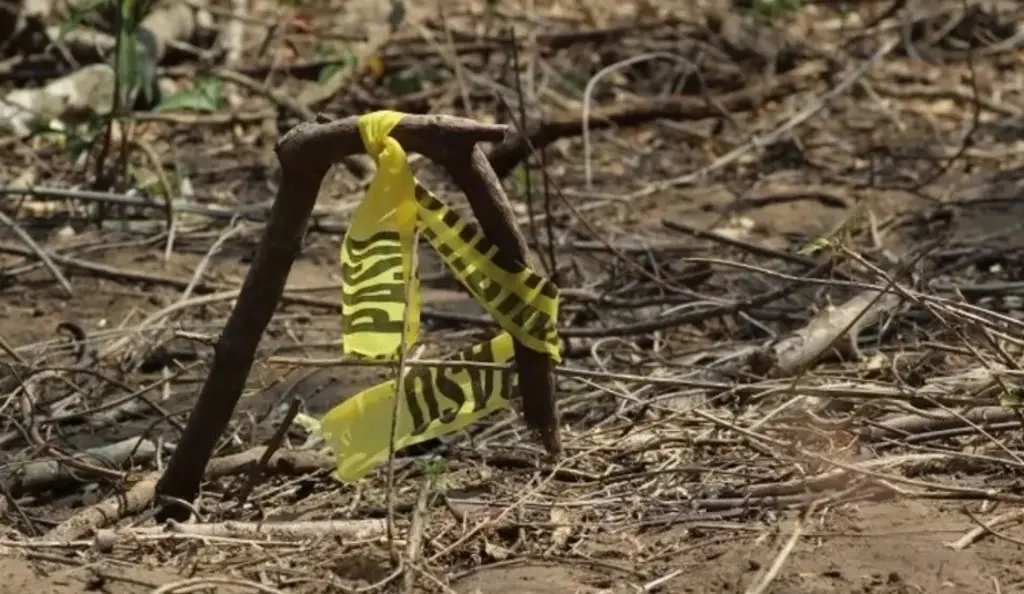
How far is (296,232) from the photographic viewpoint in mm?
2629

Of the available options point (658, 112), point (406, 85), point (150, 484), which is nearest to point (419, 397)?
point (150, 484)

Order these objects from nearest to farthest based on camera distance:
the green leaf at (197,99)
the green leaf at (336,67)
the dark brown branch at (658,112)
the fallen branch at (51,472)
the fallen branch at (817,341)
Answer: the fallen branch at (51,472) → the fallen branch at (817,341) → the dark brown branch at (658,112) → the green leaf at (197,99) → the green leaf at (336,67)

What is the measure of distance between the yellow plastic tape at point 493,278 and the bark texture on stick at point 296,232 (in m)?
0.03

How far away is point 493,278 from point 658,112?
3475mm

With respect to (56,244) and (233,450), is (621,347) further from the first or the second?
(56,244)

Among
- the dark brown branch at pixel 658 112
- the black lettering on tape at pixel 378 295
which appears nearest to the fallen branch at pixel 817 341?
the black lettering on tape at pixel 378 295

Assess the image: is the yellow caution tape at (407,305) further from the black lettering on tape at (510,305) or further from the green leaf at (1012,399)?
the green leaf at (1012,399)

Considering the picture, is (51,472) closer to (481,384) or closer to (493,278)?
(481,384)

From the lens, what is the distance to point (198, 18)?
7.82 metres

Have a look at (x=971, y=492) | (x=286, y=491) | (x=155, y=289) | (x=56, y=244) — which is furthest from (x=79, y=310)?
(x=971, y=492)

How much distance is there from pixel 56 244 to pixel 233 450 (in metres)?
2.15

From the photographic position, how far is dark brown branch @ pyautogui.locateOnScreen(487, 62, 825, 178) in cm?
502

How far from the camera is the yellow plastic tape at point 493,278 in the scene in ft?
8.74

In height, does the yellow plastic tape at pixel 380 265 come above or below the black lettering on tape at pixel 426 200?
below
